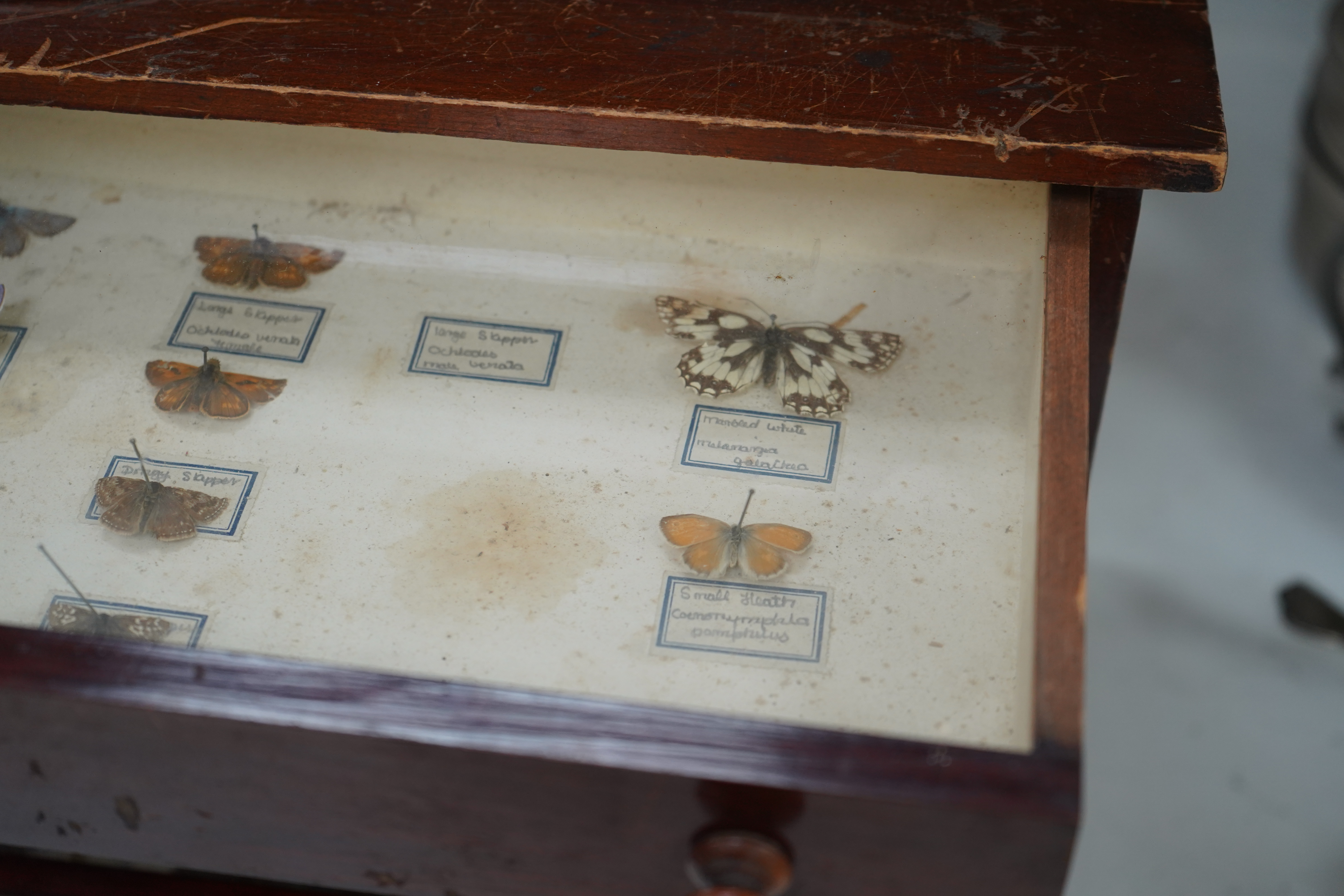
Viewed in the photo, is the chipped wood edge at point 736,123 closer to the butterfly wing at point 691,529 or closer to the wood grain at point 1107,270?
the wood grain at point 1107,270

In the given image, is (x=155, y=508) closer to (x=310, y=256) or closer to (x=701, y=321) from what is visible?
(x=310, y=256)

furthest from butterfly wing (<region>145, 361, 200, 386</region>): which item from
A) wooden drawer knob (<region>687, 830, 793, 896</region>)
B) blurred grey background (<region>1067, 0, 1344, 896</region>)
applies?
blurred grey background (<region>1067, 0, 1344, 896</region>)

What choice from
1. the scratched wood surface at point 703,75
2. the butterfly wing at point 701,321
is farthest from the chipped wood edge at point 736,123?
the butterfly wing at point 701,321

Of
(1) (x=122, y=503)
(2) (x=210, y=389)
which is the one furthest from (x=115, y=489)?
(2) (x=210, y=389)

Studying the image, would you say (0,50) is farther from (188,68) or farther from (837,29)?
(837,29)

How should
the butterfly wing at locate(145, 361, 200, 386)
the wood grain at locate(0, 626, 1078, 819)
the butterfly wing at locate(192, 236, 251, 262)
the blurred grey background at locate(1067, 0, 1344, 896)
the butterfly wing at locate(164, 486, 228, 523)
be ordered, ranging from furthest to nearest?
the blurred grey background at locate(1067, 0, 1344, 896), the butterfly wing at locate(192, 236, 251, 262), the butterfly wing at locate(145, 361, 200, 386), the butterfly wing at locate(164, 486, 228, 523), the wood grain at locate(0, 626, 1078, 819)

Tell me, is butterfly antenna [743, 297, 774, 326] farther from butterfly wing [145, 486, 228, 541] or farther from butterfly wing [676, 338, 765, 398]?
butterfly wing [145, 486, 228, 541]

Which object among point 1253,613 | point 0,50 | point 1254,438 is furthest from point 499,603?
point 1254,438
